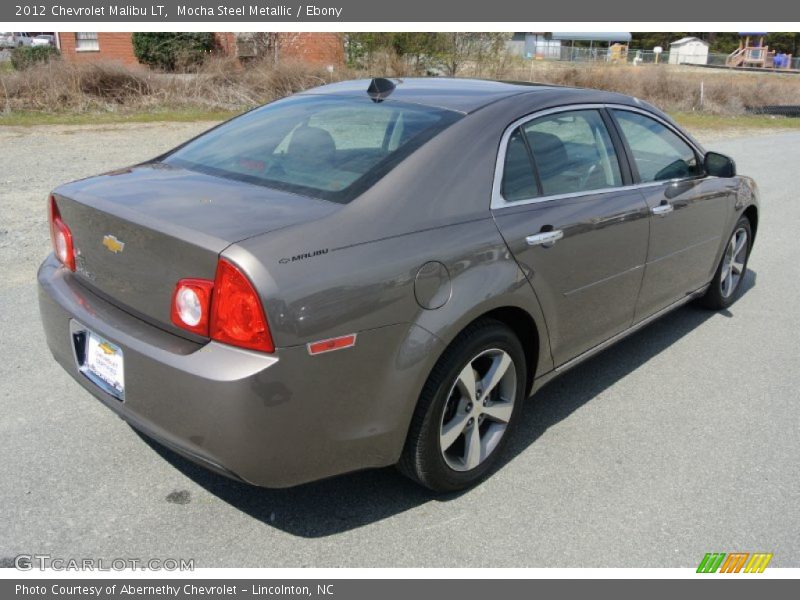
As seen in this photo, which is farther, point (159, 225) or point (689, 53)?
point (689, 53)

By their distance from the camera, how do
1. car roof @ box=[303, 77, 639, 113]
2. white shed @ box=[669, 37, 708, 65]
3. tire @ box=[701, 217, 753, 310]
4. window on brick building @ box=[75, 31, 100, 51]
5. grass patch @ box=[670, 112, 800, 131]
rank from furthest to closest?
1. white shed @ box=[669, 37, 708, 65]
2. window on brick building @ box=[75, 31, 100, 51]
3. grass patch @ box=[670, 112, 800, 131]
4. tire @ box=[701, 217, 753, 310]
5. car roof @ box=[303, 77, 639, 113]

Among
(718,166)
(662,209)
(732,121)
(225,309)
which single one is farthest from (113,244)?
(732,121)

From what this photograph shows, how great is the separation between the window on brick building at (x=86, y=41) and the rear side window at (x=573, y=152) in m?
31.7

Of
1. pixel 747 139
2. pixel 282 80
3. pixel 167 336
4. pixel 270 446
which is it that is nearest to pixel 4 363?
pixel 167 336

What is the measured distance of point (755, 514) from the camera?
3.04 m

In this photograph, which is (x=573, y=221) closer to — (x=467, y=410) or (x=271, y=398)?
(x=467, y=410)

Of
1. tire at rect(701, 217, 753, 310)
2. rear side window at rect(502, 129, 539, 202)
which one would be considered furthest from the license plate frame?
tire at rect(701, 217, 753, 310)

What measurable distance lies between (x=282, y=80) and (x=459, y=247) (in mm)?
16855

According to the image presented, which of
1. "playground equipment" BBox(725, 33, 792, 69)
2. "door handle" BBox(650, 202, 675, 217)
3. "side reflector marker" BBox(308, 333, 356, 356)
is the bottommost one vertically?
"side reflector marker" BBox(308, 333, 356, 356)

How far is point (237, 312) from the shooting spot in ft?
7.63

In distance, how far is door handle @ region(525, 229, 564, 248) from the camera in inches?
122

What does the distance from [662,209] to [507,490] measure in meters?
1.90

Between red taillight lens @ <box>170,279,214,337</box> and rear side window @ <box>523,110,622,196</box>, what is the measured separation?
5.50ft

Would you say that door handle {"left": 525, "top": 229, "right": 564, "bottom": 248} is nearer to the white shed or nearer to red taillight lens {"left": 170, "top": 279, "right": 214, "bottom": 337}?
red taillight lens {"left": 170, "top": 279, "right": 214, "bottom": 337}
